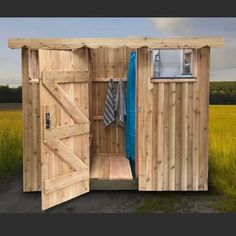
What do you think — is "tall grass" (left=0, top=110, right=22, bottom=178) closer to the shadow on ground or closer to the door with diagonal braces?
the shadow on ground

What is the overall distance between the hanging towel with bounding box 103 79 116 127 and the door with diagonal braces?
171 centimetres

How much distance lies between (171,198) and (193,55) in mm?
2420

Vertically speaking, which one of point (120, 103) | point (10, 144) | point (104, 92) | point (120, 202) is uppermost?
point (104, 92)

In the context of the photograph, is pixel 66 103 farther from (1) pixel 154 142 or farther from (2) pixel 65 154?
(1) pixel 154 142

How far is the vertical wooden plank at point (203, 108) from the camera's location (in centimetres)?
612

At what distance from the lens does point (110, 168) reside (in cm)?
708

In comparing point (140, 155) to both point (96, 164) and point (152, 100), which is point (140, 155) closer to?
point (152, 100)

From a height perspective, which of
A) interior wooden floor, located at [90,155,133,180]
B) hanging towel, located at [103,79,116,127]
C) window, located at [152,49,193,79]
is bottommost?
interior wooden floor, located at [90,155,133,180]

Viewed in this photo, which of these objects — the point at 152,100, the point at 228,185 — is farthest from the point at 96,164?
the point at 228,185

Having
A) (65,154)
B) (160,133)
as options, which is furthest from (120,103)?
(65,154)

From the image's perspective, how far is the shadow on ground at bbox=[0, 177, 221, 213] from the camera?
18.7 ft

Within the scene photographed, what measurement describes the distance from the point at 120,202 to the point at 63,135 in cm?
143

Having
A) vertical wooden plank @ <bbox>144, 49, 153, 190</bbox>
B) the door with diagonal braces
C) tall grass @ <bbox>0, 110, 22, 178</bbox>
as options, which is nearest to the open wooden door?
the door with diagonal braces

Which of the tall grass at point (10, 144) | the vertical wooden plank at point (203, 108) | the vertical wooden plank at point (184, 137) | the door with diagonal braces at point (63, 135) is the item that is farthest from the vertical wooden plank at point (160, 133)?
the tall grass at point (10, 144)
